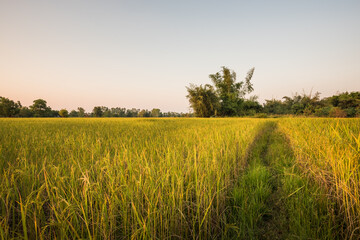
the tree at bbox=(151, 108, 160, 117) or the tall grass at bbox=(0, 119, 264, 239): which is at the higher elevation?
the tree at bbox=(151, 108, 160, 117)

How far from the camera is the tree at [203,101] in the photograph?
29.4 metres

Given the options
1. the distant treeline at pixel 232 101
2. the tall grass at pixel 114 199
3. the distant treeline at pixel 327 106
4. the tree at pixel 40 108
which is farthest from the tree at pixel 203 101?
the tree at pixel 40 108

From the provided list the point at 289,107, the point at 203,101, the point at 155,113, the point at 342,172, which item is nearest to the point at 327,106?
the point at 289,107

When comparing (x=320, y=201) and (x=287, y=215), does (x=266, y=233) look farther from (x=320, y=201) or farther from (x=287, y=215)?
(x=320, y=201)

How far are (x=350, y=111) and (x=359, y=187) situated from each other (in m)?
28.7

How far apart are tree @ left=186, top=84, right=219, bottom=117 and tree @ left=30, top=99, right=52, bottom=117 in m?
50.6

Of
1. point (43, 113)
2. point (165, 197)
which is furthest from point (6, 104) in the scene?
point (165, 197)

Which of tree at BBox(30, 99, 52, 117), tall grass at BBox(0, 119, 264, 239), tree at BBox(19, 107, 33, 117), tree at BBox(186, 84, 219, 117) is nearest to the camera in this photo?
tall grass at BBox(0, 119, 264, 239)

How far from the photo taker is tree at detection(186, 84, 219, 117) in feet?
96.3

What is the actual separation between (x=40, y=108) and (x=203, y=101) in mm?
57577

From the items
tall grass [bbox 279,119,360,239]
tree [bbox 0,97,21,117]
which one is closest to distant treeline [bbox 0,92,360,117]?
tree [bbox 0,97,21,117]

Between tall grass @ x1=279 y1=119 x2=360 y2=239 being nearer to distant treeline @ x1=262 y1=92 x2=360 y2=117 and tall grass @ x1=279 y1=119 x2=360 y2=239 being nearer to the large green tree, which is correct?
distant treeline @ x1=262 y1=92 x2=360 y2=117

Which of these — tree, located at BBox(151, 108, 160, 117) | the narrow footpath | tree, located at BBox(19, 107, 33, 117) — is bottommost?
the narrow footpath

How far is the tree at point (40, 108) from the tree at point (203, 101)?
5063cm
